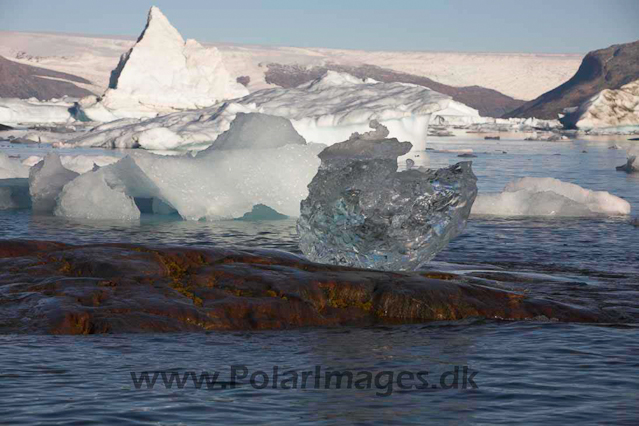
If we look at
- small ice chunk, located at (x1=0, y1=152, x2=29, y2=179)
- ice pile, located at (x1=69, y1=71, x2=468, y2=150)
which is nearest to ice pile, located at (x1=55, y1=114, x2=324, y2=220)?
small ice chunk, located at (x1=0, y1=152, x2=29, y2=179)

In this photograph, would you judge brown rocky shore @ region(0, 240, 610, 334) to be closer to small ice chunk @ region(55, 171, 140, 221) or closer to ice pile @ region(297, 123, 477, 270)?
ice pile @ region(297, 123, 477, 270)

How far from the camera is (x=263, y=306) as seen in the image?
23.4 feet

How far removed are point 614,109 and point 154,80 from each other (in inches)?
1354

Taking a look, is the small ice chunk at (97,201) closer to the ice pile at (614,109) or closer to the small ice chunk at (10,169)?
the small ice chunk at (10,169)

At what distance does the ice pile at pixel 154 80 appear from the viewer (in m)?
65.1

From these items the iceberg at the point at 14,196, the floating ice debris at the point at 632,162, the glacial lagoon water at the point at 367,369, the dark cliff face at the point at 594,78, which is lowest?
the iceberg at the point at 14,196

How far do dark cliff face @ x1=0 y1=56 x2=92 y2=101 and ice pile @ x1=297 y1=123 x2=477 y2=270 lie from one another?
114055 mm

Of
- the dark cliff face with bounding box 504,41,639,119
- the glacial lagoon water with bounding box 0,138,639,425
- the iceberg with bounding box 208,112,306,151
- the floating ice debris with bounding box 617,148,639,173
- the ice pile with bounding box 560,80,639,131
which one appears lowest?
the glacial lagoon water with bounding box 0,138,639,425

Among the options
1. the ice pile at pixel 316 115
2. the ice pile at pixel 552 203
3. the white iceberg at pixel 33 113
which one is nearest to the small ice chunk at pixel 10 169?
the ice pile at pixel 552 203

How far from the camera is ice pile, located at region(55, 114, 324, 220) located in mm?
14383

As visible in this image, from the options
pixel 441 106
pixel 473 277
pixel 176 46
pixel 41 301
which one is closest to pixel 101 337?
pixel 41 301

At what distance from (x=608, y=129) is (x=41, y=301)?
64.1m

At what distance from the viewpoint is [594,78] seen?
13125cm

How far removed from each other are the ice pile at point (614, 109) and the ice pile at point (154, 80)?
30.1m
